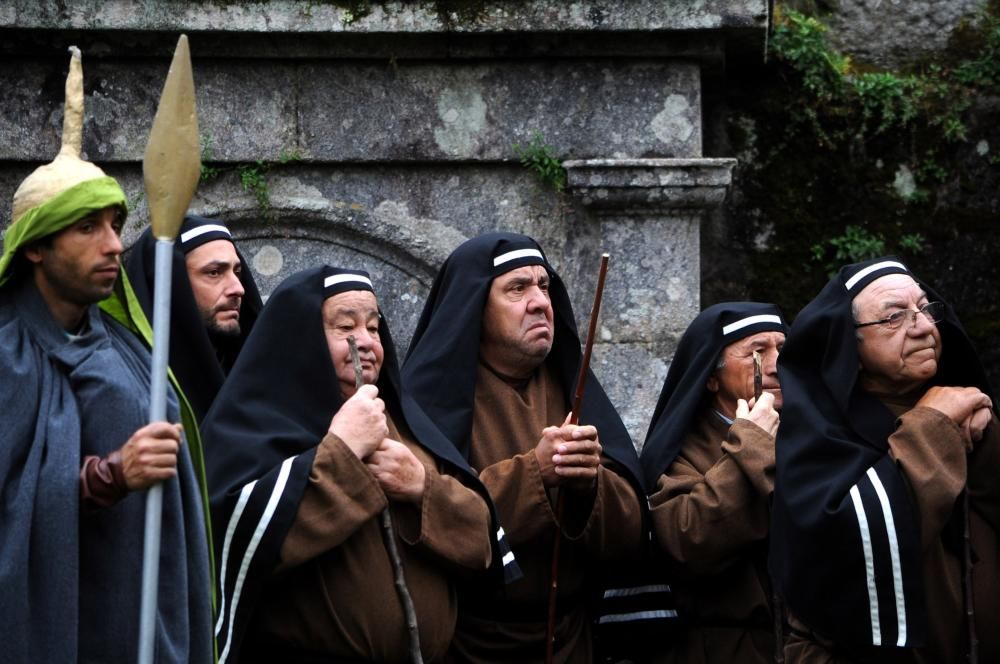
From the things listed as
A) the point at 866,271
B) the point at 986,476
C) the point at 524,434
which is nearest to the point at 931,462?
the point at 986,476

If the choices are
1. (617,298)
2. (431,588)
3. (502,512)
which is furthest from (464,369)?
(617,298)

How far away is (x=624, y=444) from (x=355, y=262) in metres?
1.70

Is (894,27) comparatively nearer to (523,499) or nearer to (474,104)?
(474,104)

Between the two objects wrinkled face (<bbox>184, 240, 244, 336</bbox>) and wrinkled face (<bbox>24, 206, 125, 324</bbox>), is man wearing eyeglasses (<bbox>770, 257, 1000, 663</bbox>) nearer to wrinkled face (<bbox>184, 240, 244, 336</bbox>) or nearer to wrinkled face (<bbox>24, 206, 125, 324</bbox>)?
wrinkled face (<bbox>184, 240, 244, 336</bbox>)

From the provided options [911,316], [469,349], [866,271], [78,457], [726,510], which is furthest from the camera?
[469,349]

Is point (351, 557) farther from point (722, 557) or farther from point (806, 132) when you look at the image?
point (806, 132)

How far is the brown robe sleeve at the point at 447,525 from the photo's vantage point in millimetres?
5719

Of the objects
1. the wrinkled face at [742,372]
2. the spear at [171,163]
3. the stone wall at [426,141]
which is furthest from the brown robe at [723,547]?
the spear at [171,163]

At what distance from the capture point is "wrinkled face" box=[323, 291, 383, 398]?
19.4 feet

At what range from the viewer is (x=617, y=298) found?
7.74 metres

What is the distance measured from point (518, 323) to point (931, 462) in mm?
1454

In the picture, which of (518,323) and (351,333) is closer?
(351,333)

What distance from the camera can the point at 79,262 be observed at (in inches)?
193

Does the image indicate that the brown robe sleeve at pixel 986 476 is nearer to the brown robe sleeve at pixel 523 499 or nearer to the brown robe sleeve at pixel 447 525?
the brown robe sleeve at pixel 523 499
